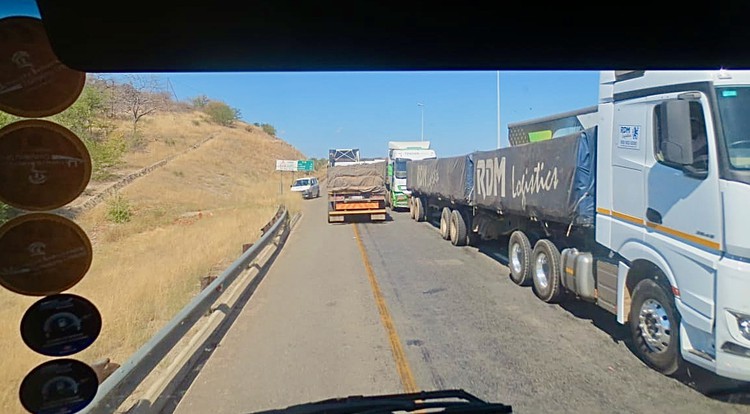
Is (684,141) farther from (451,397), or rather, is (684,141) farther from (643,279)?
(451,397)

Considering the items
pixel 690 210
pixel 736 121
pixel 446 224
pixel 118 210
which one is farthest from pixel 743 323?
pixel 118 210

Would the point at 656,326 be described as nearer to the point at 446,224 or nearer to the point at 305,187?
the point at 446,224

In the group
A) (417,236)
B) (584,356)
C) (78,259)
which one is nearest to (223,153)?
(417,236)

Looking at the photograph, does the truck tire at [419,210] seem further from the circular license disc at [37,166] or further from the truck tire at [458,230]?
the circular license disc at [37,166]

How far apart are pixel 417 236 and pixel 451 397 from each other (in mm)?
15717

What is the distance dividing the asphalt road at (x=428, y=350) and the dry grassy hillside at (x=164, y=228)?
1.24 metres

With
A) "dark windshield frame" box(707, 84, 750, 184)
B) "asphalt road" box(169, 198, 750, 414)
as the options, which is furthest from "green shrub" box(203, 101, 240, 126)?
"dark windshield frame" box(707, 84, 750, 184)

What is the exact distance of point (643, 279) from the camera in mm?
5969

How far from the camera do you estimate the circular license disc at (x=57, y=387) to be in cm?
232

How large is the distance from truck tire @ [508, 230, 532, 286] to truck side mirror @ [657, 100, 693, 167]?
15.4 feet

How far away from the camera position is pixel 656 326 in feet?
18.3

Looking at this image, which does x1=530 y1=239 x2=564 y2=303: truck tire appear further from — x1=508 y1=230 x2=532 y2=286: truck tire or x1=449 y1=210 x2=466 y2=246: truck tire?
x1=449 y1=210 x2=466 y2=246: truck tire

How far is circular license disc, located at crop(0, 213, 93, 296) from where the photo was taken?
2.17 meters

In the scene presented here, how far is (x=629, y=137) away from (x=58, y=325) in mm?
6037
